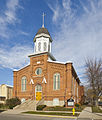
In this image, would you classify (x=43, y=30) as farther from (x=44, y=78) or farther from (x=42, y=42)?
(x=44, y=78)

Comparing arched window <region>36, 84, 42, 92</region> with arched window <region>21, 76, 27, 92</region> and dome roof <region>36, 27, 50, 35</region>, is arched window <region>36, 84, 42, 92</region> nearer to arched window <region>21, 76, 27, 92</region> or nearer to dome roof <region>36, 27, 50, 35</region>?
arched window <region>21, 76, 27, 92</region>

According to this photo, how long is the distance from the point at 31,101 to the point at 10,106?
14.5 feet

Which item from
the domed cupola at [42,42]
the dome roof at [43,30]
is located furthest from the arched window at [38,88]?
the dome roof at [43,30]

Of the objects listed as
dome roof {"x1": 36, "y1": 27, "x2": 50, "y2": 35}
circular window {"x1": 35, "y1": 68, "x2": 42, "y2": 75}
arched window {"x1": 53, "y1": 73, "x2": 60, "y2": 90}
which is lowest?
arched window {"x1": 53, "y1": 73, "x2": 60, "y2": 90}

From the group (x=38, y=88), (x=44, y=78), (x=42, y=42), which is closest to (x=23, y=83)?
(x=38, y=88)

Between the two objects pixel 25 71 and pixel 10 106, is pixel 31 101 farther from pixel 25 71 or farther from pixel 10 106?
pixel 25 71

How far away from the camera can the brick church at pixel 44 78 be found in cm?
2796

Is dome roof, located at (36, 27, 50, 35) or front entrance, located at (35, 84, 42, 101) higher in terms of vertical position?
dome roof, located at (36, 27, 50, 35)

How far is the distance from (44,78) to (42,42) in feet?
28.7

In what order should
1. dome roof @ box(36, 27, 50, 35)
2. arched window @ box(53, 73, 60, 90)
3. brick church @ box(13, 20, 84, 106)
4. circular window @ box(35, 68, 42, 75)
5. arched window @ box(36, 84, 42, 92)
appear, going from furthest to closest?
dome roof @ box(36, 27, 50, 35) → circular window @ box(35, 68, 42, 75) → arched window @ box(36, 84, 42, 92) → arched window @ box(53, 73, 60, 90) → brick church @ box(13, 20, 84, 106)

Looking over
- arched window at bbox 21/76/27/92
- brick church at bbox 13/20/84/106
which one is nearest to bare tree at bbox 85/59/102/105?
brick church at bbox 13/20/84/106

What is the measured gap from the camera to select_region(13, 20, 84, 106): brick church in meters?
28.0

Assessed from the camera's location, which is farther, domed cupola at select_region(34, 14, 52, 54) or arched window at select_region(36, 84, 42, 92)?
domed cupola at select_region(34, 14, 52, 54)

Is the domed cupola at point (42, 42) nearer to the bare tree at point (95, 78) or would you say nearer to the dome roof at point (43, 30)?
the dome roof at point (43, 30)
